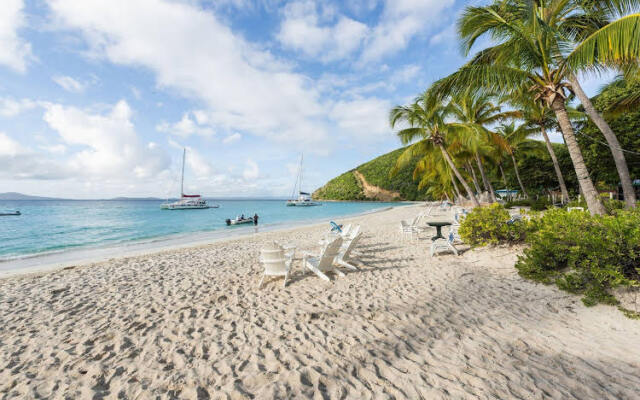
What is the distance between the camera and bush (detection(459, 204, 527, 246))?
6419 mm

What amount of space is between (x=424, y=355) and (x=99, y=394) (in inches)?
115

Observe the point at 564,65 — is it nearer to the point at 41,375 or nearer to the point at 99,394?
the point at 99,394

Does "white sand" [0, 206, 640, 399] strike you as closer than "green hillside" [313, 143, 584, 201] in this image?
Yes

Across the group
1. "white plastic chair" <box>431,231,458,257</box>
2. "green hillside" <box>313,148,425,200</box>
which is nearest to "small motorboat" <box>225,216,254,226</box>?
"white plastic chair" <box>431,231,458,257</box>

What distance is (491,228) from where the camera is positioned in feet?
21.5

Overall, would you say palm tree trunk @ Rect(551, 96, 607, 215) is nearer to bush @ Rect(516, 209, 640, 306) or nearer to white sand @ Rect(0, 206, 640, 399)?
bush @ Rect(516, 209, 640, 306)

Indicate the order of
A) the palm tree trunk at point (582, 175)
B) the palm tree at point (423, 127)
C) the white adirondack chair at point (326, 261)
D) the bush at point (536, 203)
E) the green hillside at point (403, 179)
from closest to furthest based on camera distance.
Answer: the white adirondack chair at point (326, 261) → the palm tree trunk at point (582, 175) → the palm tree at point (423, 127) → the bush at point (536, 203) → the green hillside at point (403, 179)

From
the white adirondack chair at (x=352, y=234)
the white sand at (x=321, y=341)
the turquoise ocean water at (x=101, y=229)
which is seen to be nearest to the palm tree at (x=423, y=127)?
the white adirondack chair at (x=352, y=234)

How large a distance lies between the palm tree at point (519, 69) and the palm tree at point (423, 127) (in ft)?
18.5

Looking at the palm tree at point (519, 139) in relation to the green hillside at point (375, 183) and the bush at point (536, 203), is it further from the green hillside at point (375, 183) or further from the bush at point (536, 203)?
the green hillside at point (375, 183)

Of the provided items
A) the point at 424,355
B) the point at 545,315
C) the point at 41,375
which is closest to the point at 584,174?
the point at 545,315

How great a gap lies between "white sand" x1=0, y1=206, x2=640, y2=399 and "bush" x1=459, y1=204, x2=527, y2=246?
1.49 meters

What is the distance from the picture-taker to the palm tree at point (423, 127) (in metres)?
13.4

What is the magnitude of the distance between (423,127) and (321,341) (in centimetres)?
1393
